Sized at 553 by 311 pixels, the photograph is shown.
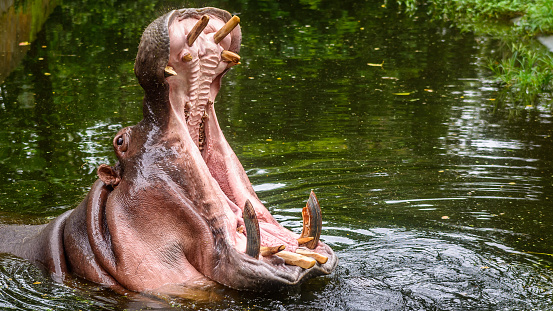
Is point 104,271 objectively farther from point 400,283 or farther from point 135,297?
point 400,283

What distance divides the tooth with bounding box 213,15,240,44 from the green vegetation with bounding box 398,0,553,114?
5607 mm

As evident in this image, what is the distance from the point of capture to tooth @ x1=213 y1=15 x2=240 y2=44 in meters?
3.25

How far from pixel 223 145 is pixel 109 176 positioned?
1.81ft

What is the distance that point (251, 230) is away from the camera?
3146mm

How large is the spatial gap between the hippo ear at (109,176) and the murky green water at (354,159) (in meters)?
0.53

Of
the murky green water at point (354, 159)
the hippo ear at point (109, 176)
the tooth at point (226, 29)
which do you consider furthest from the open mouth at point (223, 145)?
the hippo ear at point (109, 176)

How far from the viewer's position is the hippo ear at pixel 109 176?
11.2 feet

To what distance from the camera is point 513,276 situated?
12.8 ft

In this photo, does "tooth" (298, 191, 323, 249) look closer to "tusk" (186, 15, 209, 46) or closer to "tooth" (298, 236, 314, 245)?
"tooth" (298, 236, 314, 245)

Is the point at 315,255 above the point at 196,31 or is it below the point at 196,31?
below

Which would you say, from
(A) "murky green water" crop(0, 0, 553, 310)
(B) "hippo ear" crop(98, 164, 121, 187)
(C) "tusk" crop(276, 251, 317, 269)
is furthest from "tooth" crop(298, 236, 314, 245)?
(B) "hippo ear" crop(98, 164, 121, 187)

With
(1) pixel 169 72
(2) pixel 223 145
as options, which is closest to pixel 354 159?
(2) pixel 223 145

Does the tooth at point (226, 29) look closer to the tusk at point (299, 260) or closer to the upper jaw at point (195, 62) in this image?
the upper jaw at point (195, 62)

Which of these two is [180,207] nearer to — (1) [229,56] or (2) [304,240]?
(2) [304,240]
